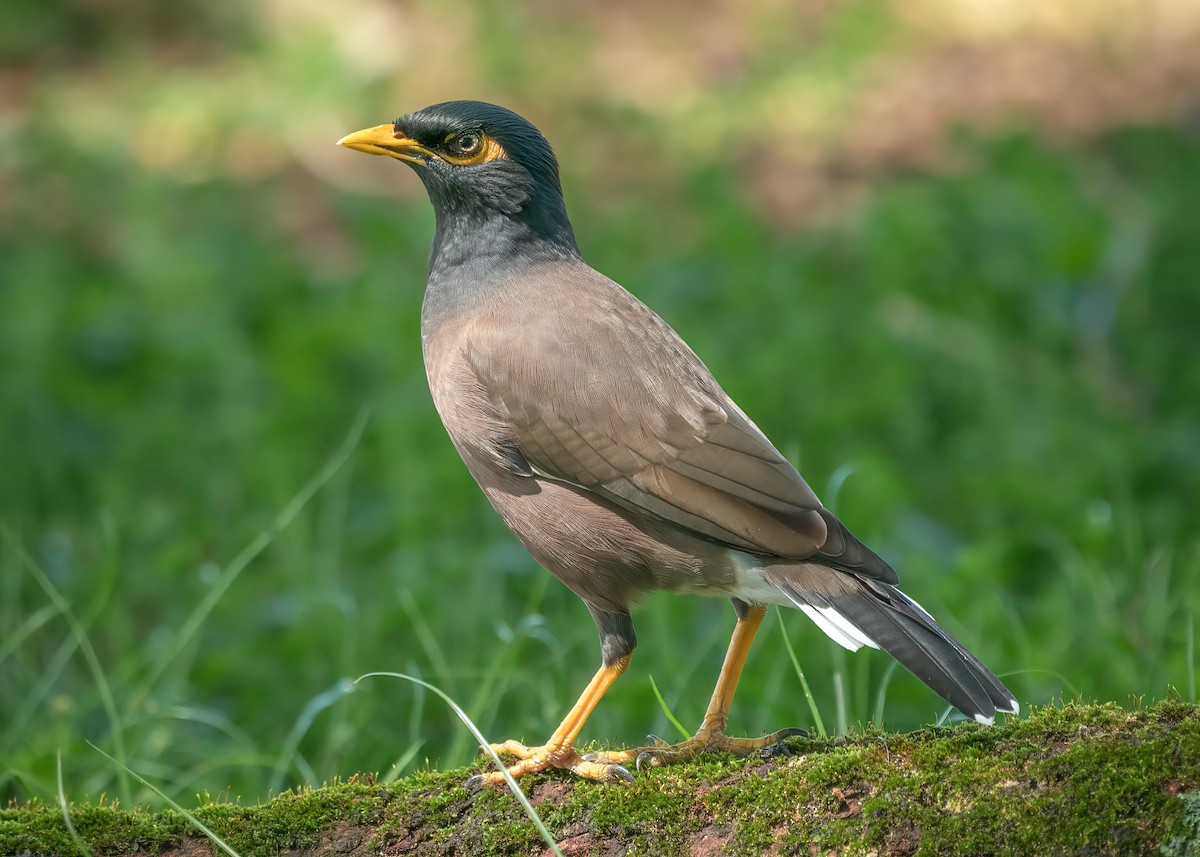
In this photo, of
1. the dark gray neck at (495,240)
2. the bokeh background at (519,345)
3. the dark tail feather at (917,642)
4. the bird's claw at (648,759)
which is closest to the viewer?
the dark tail feather at (917,642)

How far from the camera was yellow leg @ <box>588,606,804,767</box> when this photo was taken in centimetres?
350

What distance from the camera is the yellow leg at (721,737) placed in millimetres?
3502

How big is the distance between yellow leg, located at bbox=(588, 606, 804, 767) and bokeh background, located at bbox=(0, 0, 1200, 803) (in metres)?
0.46

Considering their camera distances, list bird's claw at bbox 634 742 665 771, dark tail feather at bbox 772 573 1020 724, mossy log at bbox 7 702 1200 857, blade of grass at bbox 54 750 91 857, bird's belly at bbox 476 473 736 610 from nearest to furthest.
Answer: mossy log at bbox 7 702 1200 857 < blade of grass at bbox 54 750 91 857 < dark tail feather at bbox 772 573 1020 724 < bird's claw at bbox 634 742 665 771 < bird's belly at bbox 476 473 736 610

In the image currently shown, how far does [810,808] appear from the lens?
299 centimetres

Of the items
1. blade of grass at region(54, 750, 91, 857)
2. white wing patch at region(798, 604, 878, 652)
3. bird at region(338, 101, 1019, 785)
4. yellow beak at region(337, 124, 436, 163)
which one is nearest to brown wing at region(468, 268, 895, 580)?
bird at region(338, 101, 1019, 785)

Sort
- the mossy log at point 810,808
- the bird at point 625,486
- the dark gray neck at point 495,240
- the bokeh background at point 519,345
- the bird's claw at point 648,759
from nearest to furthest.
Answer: the mossy log at point 810,808 → the bird's claw at point 648,759 → the bird at point 625,486 → the dark gray neck at point 495,240 → the bokeh background at point 519,345

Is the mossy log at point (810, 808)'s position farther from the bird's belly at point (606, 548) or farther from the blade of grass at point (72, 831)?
the bird's belly at point (606, 548)

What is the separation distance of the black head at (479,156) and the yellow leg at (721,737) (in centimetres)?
148

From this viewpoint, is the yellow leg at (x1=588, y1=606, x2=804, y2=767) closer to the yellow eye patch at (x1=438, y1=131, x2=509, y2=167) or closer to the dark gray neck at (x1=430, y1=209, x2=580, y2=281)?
the dark gray neck at (x1=430, y1=209, x2=580, y2=281)

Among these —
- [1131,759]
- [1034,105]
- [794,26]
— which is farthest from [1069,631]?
[794,26]

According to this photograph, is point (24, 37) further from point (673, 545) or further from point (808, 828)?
point (808, 828)

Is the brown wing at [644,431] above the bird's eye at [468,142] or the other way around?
the other way around

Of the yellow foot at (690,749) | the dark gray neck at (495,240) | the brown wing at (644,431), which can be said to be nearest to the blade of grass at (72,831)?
the yellow foot at (690,749)
